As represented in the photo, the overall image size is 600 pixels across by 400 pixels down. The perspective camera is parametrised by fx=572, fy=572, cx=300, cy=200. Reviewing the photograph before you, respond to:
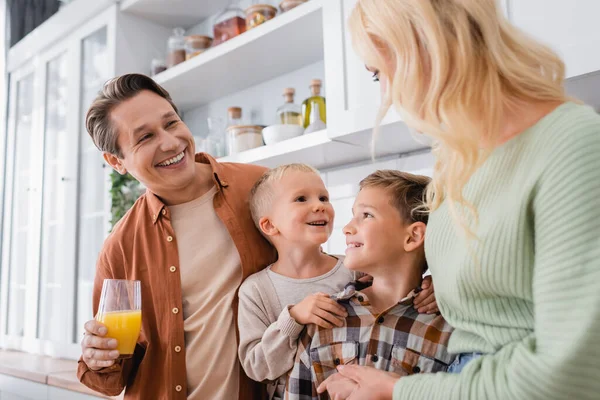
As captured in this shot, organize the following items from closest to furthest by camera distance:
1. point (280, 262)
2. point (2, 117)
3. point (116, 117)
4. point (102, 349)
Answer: point (102, 349), point (280, 262), point (116, 117), point (2, 117)

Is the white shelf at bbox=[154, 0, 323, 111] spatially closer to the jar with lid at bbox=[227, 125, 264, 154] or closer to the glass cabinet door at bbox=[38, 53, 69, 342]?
the jar with lid at bbox=[227, 125, 264, 154]

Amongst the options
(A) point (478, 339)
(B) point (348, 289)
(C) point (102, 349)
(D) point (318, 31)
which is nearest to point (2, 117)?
(D) point (318, 31)

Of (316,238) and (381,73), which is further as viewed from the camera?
(316,238)

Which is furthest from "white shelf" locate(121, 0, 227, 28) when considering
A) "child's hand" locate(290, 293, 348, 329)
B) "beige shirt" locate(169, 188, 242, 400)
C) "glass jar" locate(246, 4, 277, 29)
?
"child's hand" locate(290, 293, 348, 329)

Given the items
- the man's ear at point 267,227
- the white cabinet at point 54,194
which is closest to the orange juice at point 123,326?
the man's ear at point 267,227

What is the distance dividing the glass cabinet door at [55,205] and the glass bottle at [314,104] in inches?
64.3

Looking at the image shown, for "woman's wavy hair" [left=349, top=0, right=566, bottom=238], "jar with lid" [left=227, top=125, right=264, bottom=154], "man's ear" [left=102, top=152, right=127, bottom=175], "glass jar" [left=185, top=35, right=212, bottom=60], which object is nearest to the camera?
"woman's wavy hair" [left=349, top=0, right=566, bottom=238]

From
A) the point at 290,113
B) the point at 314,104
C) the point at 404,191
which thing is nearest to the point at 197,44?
the point at 290,113

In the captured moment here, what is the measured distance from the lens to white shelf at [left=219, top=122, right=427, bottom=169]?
198 centimetres

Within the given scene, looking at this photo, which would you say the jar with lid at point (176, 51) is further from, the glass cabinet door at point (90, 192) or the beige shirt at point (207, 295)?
the beige shirt at point (207, 295)

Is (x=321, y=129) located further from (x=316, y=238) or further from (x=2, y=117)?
(x=2, y=117)

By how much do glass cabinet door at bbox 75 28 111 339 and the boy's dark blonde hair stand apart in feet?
7.04

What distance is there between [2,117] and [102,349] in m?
3.34

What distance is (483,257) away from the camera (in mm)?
742
